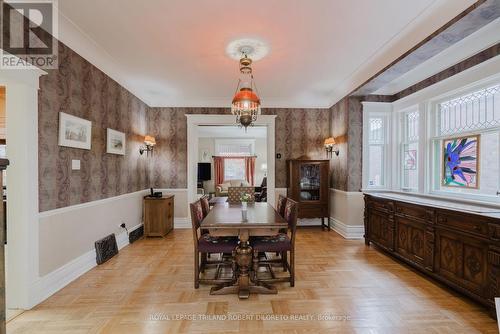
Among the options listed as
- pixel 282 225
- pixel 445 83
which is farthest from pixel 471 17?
pixel 282 225

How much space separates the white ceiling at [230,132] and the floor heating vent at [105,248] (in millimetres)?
5333

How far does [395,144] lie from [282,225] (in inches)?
126

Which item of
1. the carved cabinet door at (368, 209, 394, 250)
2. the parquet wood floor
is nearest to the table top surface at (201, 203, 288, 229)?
the parquet wood floor

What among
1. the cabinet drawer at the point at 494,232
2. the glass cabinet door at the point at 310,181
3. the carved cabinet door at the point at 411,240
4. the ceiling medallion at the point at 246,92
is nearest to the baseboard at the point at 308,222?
the glass cabinet door at the point at 310,181

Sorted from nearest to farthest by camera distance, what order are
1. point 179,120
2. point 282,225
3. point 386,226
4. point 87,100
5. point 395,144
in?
1. point 282,225
2. point 87,100
3. point 386,226
4. point 395,144
5. point 179,120

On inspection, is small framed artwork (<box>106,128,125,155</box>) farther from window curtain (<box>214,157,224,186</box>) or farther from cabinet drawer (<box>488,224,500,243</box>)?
window curtain (<box>214,157,224,186</box>)

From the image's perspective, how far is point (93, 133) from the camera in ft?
10.6

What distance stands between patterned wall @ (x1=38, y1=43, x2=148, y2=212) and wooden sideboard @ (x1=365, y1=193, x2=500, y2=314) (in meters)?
3.90

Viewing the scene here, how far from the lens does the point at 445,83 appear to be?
3359 mm

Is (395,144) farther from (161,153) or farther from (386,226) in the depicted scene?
(161,153)

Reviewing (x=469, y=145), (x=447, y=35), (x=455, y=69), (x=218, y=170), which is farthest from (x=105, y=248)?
(x=218, y=170)

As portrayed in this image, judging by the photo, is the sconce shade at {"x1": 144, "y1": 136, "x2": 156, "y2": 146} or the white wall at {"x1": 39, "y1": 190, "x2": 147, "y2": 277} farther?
the sconce shade at {"x1": 144, "y1": 136, "x2": 156, "y2": 146}

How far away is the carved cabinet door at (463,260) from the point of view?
7.22 ft

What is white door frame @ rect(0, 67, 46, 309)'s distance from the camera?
2230 mm
